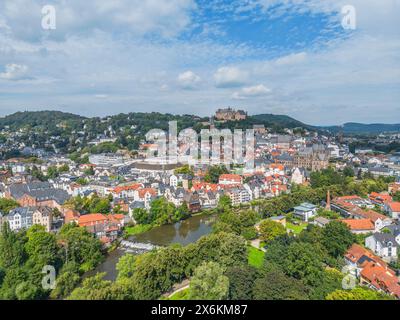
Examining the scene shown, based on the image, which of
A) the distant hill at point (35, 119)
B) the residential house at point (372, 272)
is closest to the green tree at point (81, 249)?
the residential house at point (372, 272)

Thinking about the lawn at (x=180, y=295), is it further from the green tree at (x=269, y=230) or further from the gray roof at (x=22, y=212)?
the gray roof at (x=22, y=212)

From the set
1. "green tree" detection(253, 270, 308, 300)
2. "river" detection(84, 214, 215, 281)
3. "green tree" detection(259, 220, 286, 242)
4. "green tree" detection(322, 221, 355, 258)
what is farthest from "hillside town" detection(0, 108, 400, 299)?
"green tree" detection(253, 270, 308, 300)

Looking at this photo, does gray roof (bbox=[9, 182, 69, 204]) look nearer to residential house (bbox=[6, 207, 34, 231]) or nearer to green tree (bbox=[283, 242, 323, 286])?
residential house (bbox=[6, 207, 34, 231])

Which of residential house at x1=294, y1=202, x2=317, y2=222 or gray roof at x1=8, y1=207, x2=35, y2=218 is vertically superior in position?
gray roof at x1=8, y1=207, x2=35, y2=218

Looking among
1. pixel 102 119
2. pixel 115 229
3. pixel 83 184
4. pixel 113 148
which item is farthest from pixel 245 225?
pixel 102 119
